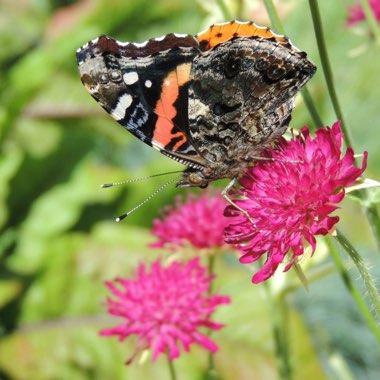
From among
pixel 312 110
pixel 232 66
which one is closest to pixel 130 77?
pixel 232 66

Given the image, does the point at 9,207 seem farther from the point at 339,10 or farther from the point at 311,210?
the point at 311,210

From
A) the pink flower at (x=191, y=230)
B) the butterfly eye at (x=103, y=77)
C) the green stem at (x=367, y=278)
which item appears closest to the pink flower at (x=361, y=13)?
the pink flower at (x=191, y=230)

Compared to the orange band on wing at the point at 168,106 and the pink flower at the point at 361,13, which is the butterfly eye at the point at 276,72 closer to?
the orange band on wing at the point at 168,106

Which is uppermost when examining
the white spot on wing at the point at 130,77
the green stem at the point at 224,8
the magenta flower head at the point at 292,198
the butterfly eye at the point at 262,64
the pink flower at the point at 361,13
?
the pink flower at the point at 361,13

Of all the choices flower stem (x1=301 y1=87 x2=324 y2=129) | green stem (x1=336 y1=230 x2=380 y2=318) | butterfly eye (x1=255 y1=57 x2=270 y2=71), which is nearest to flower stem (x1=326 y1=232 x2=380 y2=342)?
green stem (x1=336 y1=230 x2=380 y2=318)

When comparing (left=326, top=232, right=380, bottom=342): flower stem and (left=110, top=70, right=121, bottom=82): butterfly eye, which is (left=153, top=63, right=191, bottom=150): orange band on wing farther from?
(left=326, top=232, right=380, bottom=342): flower stem

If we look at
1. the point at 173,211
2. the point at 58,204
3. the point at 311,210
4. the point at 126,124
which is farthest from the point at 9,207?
the point at 311,210
